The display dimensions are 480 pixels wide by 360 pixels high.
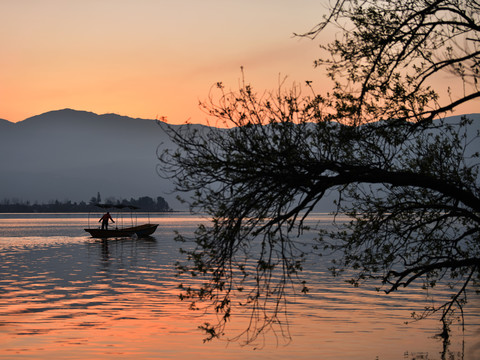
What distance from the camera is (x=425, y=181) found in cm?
1465

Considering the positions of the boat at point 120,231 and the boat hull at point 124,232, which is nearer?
the boat at point 120,231

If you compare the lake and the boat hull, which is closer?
the lake

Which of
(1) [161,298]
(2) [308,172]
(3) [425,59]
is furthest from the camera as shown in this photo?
(1) [161,298]

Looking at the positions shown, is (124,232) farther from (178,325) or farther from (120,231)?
(178,325)

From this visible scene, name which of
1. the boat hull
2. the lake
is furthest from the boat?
the lake

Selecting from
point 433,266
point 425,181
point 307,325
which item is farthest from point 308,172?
point 307,325

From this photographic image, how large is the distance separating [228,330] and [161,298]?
38.2 feet

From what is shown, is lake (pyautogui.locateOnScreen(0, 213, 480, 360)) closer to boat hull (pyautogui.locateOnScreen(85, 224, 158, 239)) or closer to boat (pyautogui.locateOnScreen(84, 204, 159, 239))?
boat (pyautogui.locateOnScreen(84, 204, 159, 239))

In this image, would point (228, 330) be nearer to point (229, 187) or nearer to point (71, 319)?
point (71, 319)

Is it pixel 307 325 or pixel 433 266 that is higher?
pixel 433 266

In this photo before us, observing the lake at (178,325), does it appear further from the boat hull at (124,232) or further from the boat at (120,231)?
the boat hull at (124,232)

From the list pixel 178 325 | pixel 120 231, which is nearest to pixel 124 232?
pixel 120 231

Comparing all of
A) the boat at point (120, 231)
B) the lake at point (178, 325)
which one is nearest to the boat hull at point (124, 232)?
the boat at point (120, 231)

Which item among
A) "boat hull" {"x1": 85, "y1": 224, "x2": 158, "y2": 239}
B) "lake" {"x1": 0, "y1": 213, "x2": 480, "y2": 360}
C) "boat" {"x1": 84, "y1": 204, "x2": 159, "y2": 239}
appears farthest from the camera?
"boat hull" {"x1": 85, "y1": 224, "x2": 158, "y2": 239}
